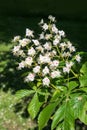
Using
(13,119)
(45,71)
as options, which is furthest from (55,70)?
(13,119)

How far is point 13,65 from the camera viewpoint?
28.4 ft

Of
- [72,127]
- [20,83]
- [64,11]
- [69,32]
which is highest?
[64,11]

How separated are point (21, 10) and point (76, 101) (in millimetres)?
9933

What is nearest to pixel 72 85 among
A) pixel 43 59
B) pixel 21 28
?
pixel 43 59

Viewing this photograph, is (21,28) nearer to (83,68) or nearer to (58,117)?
(83,68)

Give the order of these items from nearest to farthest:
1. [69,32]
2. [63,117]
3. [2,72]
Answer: [63,117], [2,72], [69,32]

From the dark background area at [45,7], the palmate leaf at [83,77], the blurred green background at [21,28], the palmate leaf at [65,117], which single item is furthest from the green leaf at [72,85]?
the dark background area at [45,7]

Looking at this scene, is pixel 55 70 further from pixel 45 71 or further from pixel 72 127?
pixel 72 127

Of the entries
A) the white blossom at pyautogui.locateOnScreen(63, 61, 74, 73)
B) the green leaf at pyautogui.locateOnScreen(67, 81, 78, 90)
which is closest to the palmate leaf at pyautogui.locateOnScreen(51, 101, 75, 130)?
the green leaf at pyautogui.locateOnScreen(67, 81, 78, 90)

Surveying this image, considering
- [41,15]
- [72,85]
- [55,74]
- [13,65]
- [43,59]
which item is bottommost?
[72,85]

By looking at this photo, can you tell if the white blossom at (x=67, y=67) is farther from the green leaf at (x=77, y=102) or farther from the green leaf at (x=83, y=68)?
the green leaf at (x=77, y=102)

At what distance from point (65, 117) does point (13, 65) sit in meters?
5.58

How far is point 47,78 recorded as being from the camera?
3.39 metres

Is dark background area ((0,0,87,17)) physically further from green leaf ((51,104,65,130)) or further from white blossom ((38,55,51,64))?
green leaf ((51,104,65,130))
